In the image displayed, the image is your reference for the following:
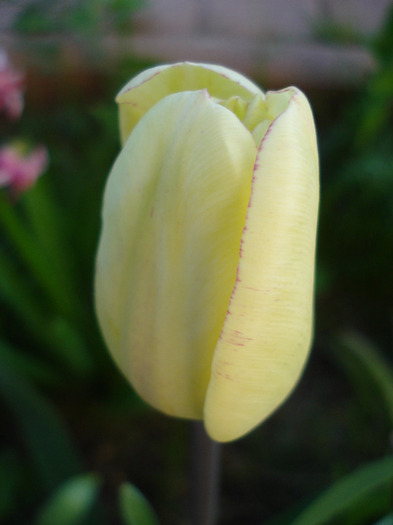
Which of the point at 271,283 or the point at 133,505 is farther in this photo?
the point at 133,505

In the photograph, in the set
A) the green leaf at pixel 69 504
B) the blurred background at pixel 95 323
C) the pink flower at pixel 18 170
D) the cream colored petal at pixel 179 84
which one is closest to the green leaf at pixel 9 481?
the blurred background at pixel 95 323

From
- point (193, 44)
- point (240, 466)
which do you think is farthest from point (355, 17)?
point (240, 466)

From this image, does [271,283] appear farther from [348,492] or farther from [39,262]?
[39,262]

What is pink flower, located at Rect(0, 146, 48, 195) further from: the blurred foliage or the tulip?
the tulip

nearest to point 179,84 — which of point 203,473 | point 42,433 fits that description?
point 203,473

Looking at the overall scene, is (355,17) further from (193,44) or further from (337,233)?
(337,233)
